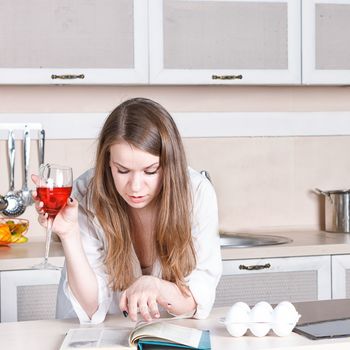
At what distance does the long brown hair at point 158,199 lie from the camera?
1933 mm

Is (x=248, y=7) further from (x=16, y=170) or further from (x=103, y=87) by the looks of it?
(x=16, y=170)

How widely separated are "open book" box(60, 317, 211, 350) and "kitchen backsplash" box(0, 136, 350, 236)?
1.92m

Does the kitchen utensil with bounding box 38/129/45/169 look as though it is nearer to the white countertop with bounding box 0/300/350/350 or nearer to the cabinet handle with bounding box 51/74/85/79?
the cabinet handle with bounding box 51/74/85/79

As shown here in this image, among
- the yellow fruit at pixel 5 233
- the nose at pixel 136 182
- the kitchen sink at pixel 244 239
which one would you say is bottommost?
the kitchen sink at pixel 244 239

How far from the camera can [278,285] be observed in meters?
3.11

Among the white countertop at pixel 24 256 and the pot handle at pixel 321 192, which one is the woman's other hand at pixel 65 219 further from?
the pot handle at pixel 321 192

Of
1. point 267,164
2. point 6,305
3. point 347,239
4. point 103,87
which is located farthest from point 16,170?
point 347,239

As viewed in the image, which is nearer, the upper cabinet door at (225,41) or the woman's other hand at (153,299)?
the woman's other hand at (153,299)

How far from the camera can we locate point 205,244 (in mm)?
2035

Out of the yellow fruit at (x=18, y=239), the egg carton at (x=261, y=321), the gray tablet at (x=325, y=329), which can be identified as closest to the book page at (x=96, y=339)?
the egg carton at (x=261, y=321)

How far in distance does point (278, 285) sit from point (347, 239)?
0.39 metres

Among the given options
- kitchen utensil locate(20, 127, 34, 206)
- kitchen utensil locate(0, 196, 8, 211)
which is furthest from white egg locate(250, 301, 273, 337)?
kitchen utensil locate(20, 127, 34, 206)

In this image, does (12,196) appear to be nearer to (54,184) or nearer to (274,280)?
(274,280)

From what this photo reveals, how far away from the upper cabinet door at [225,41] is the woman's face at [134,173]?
1317 mm
